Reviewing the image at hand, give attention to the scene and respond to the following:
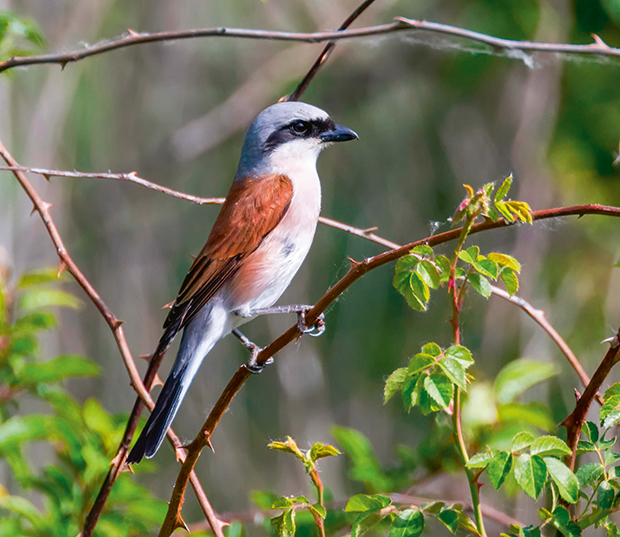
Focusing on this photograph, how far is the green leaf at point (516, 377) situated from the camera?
1.68 m

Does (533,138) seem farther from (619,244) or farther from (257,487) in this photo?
(257,487)

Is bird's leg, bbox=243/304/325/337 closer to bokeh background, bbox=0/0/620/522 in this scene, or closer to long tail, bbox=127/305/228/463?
long tail, bbox=127/305/228/463

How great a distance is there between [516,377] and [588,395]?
60 centimetres

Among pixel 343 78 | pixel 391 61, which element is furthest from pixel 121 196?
pixel 391 61

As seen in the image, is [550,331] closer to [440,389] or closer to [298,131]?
[440,389]

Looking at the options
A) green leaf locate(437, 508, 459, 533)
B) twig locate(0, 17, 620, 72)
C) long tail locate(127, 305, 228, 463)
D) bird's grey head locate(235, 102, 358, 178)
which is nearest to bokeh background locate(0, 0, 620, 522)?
bird's grey head locate(235, 102, 358, 178)

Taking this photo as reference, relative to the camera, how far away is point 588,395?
110cm

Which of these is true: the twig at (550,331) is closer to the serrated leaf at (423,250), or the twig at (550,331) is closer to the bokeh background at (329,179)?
the serrated leaf at (423,250)

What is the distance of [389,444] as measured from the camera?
4.77 metres

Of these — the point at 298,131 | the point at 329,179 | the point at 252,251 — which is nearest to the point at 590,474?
the point at 252,251

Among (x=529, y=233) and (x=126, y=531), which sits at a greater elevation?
(x=529, y=233)

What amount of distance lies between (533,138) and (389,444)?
221cm

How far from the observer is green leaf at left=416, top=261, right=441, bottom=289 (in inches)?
42.9

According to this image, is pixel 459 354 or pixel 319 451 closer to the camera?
pixel 459 354
